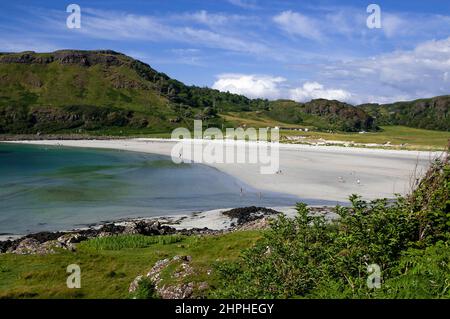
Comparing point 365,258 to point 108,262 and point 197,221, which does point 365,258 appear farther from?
point 197,221

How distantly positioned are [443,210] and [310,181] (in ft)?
174

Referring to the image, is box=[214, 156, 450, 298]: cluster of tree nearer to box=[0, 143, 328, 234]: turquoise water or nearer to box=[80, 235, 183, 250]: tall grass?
box=[80, 235, 183, 250]: tall grass

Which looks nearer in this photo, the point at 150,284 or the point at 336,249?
the point at 336,249

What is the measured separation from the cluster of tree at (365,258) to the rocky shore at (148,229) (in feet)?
52.0

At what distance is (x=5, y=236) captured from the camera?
3331cm

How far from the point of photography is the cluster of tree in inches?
362

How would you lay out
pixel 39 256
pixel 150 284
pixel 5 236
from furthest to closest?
pixel 5 236, pixel 39 256, pixel 150 284

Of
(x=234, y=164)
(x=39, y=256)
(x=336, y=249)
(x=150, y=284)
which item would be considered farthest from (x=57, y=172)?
(x=336, y=249)

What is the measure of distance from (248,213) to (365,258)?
29189 mm

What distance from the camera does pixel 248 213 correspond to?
4022 centimetres

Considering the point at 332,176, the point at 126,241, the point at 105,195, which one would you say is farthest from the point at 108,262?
the point at 332,176

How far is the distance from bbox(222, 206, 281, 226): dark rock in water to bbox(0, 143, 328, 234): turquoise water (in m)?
5.19

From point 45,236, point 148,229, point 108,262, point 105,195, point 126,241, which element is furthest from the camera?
point 105,195
